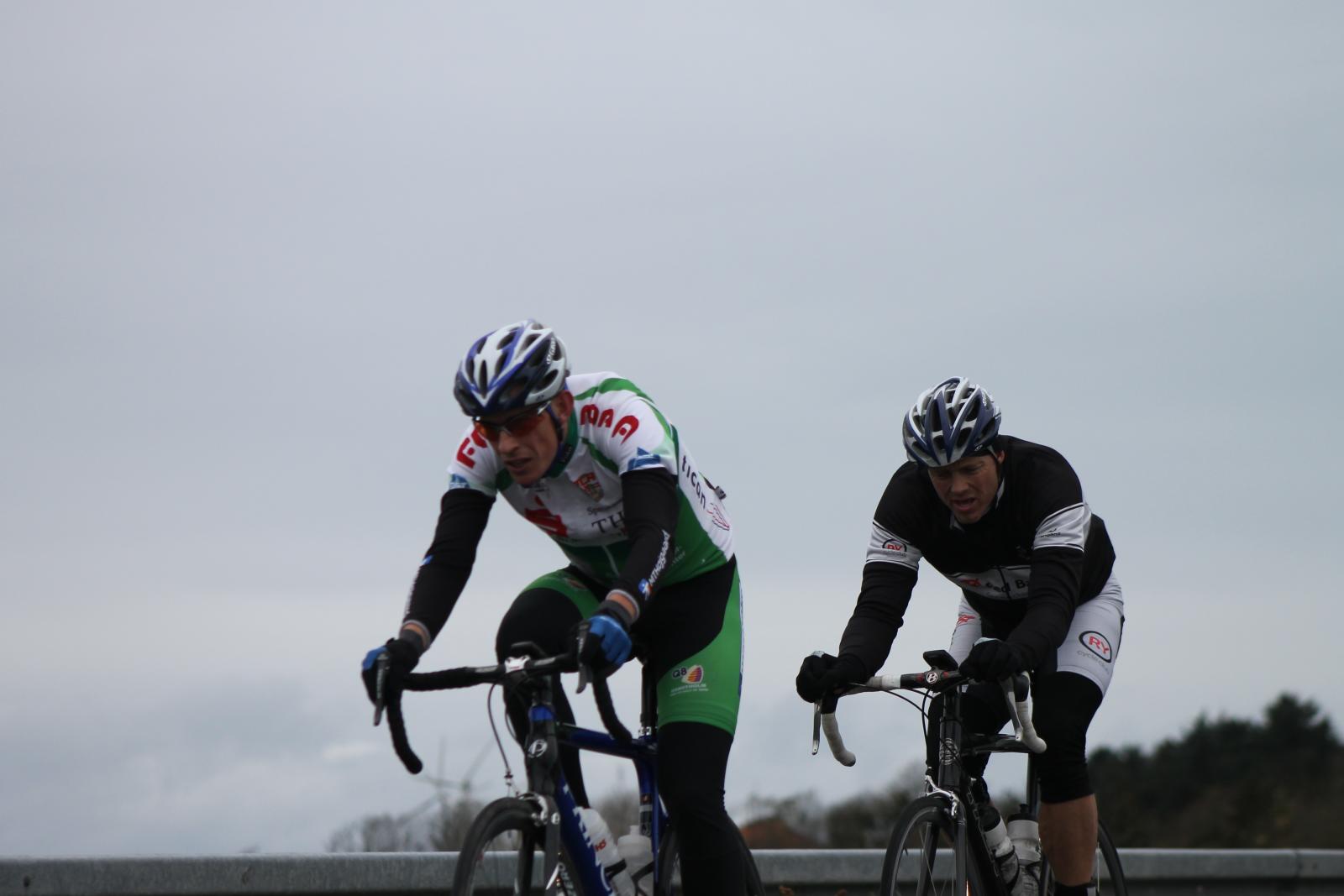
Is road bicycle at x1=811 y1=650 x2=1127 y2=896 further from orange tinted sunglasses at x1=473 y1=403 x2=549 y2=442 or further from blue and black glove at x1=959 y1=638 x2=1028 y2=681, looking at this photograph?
orange tinted sunglasses at x1=473 y1=403 x2=549 y2=442

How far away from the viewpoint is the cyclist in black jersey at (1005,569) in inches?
245

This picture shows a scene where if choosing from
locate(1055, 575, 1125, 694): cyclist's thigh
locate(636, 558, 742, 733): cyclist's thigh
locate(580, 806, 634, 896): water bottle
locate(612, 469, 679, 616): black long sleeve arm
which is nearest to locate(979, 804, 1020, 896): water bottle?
locate(1055, 575, 1125, 694): cyclist's thigh

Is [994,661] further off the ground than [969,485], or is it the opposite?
[969,485]

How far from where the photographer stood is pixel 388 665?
4832mm

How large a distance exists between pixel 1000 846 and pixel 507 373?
2661mm

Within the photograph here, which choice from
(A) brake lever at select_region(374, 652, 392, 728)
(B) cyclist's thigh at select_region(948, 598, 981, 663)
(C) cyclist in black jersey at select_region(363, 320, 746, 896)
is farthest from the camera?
(B) cyclist's thigh at select_region(948, 598, 981, 663)

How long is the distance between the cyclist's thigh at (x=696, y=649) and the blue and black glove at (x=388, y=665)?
99cm

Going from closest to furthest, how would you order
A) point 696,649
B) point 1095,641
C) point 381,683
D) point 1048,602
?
point 381,683
point 696,649
point 1048,602
point 1095,641

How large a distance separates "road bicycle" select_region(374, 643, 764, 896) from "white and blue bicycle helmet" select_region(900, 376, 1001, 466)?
1.69 meters

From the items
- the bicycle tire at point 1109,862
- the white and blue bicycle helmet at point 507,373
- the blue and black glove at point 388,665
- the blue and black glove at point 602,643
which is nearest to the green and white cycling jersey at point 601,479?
the white and blue bicycle helmet at point 507,373

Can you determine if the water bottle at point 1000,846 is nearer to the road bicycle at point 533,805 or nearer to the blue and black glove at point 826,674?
the blue and black glove at point 826,674

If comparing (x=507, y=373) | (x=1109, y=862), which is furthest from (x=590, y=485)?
(x=1109, y=862)

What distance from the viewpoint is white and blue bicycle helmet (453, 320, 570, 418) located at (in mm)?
5027

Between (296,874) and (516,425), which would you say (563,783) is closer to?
(516,425)
